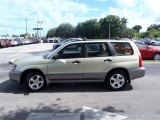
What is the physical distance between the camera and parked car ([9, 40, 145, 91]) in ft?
28.4

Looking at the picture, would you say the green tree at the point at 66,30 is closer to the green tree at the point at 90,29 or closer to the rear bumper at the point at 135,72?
the green tree at the point at 90,29

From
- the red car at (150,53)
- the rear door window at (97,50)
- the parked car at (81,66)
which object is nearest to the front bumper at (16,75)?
the parked car at (81,66)

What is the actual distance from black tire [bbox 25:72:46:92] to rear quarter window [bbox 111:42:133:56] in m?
2.41

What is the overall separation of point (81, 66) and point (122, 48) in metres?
1.41

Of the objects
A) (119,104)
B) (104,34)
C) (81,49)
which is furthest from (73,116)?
(104,34)

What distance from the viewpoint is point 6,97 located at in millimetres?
8023

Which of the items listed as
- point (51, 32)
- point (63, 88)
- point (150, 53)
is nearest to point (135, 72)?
point (63, 88)

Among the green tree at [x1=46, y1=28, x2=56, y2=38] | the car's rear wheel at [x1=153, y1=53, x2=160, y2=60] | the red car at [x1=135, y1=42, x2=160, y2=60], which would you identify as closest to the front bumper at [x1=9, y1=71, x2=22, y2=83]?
the red car at [x1=135, y1=42, x2=160, y2=60]

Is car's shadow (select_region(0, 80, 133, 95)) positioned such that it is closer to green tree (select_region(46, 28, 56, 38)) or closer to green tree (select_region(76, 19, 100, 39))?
green tree (select_region(76, 19, 100, 39))

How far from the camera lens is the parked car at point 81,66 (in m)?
8.66

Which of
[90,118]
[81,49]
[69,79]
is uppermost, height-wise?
[81,49]

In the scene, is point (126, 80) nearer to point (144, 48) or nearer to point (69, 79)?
point (69, 79)

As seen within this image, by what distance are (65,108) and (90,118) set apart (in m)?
0.95

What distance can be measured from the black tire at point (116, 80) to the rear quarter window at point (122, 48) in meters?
0.59
